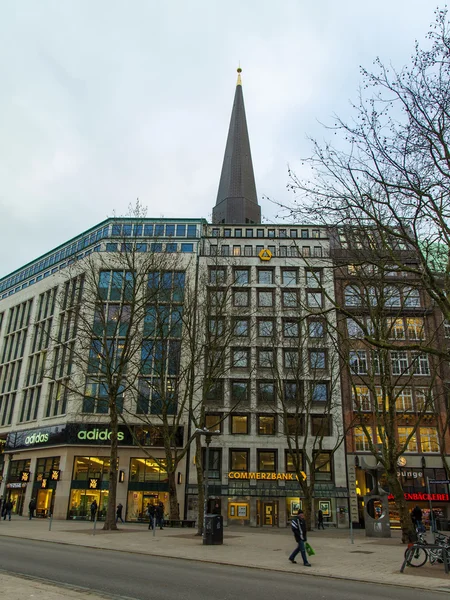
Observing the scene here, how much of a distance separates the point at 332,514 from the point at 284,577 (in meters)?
31.8

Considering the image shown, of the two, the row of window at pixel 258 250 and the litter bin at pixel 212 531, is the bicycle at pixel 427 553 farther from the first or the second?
the row of window at pixel 258 250

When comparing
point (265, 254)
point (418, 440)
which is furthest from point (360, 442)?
point (265, 254)

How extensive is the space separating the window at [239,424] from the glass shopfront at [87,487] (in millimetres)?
11803

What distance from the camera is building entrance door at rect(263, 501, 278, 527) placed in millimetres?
41344

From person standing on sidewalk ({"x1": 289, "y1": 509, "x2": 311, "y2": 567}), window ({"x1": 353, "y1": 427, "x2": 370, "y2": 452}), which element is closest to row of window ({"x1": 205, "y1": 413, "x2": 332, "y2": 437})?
window ({"x1": 353, "y1": 427, "x2": 370, "y2": 452})

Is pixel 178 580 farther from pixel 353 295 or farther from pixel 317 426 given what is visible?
pixel 317 426

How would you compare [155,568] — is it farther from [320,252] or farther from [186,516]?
[320,252]

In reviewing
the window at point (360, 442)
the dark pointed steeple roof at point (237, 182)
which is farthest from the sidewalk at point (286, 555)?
the dark pointed steeple roof at point (237, 182)

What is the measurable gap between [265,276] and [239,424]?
1551 centimetres

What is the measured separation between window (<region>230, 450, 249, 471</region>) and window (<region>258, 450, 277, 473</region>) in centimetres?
126

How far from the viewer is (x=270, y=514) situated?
4169 centimetres

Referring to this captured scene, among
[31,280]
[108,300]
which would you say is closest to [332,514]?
[108,300]

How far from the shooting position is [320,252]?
51.4 meters

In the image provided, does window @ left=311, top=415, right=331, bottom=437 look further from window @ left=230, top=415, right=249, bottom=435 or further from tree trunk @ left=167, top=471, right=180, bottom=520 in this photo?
tree trunk @ left=167, top=471, right=180, bottom=520
